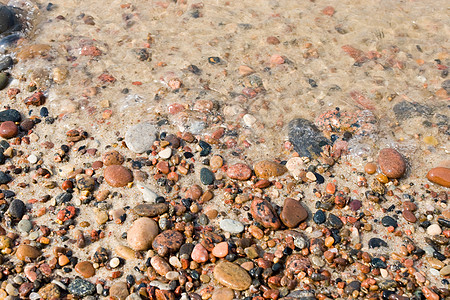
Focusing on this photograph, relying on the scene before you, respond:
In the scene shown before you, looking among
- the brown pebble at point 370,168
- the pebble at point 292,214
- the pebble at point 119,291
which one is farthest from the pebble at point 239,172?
the pebble at point 119,291

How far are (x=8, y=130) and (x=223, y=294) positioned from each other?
341 centimetres

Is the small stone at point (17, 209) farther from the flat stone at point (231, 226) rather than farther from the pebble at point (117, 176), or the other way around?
the flat stone at point (231, 226)

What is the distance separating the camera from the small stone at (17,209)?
4203mm

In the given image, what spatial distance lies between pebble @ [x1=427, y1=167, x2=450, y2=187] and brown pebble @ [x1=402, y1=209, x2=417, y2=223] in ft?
1.89

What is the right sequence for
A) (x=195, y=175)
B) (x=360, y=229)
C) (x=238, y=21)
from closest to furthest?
(x=360, y=229) → (x=195, y=175) → (x=238, y=21)

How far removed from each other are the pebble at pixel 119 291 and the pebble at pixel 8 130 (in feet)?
8.41

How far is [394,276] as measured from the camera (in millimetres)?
3742

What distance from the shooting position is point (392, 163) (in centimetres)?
458

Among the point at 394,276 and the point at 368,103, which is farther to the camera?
the point at 368,103

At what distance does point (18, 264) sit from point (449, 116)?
5296 millimetres

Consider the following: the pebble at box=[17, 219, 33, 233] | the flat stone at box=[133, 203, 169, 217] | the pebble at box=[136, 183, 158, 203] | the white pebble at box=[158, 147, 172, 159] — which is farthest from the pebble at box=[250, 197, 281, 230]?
the pebble at box=[17, 219, 33, 233]

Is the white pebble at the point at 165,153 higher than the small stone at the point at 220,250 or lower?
higher

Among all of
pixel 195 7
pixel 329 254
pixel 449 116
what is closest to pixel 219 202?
pixel 329 254

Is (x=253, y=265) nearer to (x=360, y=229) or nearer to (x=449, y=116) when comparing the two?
(x=360, y=229)
